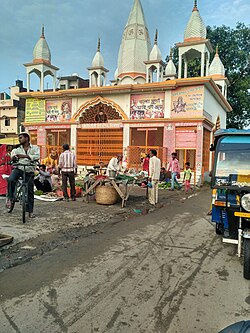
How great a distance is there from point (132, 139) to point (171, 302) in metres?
15.4

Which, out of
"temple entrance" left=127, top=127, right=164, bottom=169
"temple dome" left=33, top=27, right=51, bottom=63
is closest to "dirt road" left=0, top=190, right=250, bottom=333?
"temple entrance" left=127, top=127, right=164, bottom=169

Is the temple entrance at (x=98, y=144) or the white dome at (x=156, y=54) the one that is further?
the white dome at (x=156, y=54)

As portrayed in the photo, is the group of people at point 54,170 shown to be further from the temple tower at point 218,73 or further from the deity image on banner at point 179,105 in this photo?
the temple tower at point 218,73

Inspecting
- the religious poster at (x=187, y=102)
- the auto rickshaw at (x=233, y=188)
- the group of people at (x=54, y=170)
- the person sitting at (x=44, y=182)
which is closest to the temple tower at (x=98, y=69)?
the religious poster at (x=187, y=102)

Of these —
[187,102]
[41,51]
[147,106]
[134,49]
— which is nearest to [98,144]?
[147,106]

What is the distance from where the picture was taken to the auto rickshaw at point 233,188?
3.74 m

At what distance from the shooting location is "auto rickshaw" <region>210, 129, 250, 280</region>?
12.3 feet

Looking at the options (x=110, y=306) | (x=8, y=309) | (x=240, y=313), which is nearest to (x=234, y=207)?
(x=240, y=313)

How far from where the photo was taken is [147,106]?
1692cm

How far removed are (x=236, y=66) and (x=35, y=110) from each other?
20012 millimetres

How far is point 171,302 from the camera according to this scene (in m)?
2.97

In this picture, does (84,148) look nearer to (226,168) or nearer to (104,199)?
(104,199)

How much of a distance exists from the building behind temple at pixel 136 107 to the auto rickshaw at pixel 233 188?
426 inches

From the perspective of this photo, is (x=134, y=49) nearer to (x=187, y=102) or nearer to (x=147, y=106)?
(x=147, y=106)
